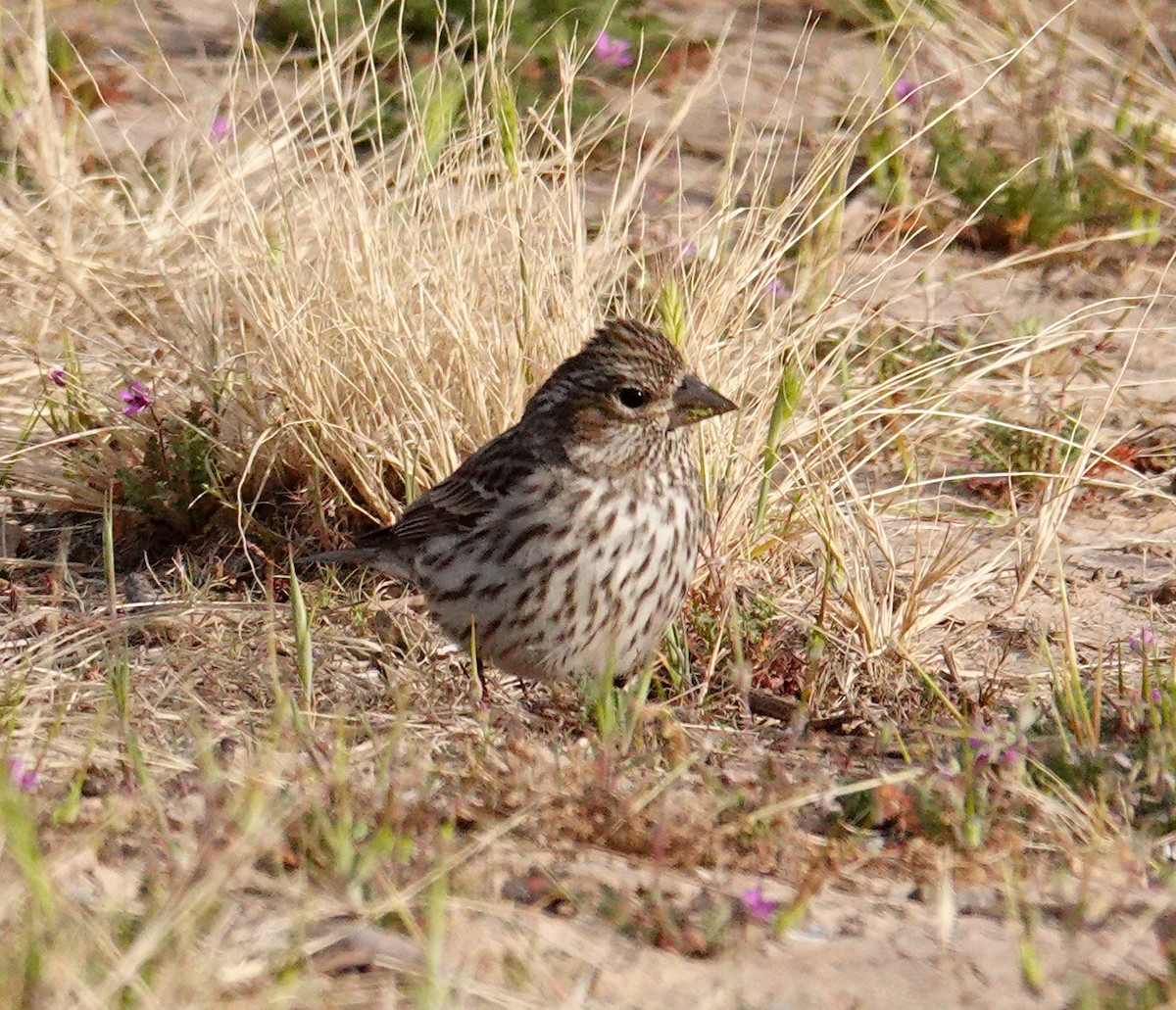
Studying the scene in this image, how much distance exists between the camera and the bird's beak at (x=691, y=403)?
505 cm

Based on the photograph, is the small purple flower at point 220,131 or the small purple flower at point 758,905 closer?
the small purple flower at point 758,905

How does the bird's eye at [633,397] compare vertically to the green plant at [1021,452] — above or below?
above

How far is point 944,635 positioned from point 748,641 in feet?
1.93

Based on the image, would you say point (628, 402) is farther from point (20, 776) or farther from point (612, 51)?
point (612, 51)

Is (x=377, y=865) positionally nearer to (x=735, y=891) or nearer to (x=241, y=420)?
(x=735, y=891)

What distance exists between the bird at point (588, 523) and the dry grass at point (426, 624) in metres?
0.22

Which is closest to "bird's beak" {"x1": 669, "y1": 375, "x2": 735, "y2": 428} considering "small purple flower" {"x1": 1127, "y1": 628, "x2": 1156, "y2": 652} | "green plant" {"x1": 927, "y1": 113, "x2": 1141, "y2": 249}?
"small purple flower" {"x1": 1127, "y1": 628, "x2": 1156, "y2": 652}

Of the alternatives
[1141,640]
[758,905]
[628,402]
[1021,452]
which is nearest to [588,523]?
[628,402]

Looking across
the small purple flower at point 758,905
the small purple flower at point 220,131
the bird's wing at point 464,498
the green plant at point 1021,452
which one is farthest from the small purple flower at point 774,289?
the small purple flower at point 758,905

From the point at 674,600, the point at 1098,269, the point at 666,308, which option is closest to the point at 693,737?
the point at 674,600

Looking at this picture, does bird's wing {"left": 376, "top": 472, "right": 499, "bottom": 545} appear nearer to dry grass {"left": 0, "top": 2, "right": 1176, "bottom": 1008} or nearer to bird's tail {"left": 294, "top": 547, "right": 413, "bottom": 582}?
bird's tail {"left": 294, "top": 547, "right": 413, "bottom": 582}

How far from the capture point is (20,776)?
3.83 m

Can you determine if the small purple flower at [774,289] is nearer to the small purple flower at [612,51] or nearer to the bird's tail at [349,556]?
the small purple flower at [612,51]

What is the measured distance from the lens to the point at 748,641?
541 centimetres
